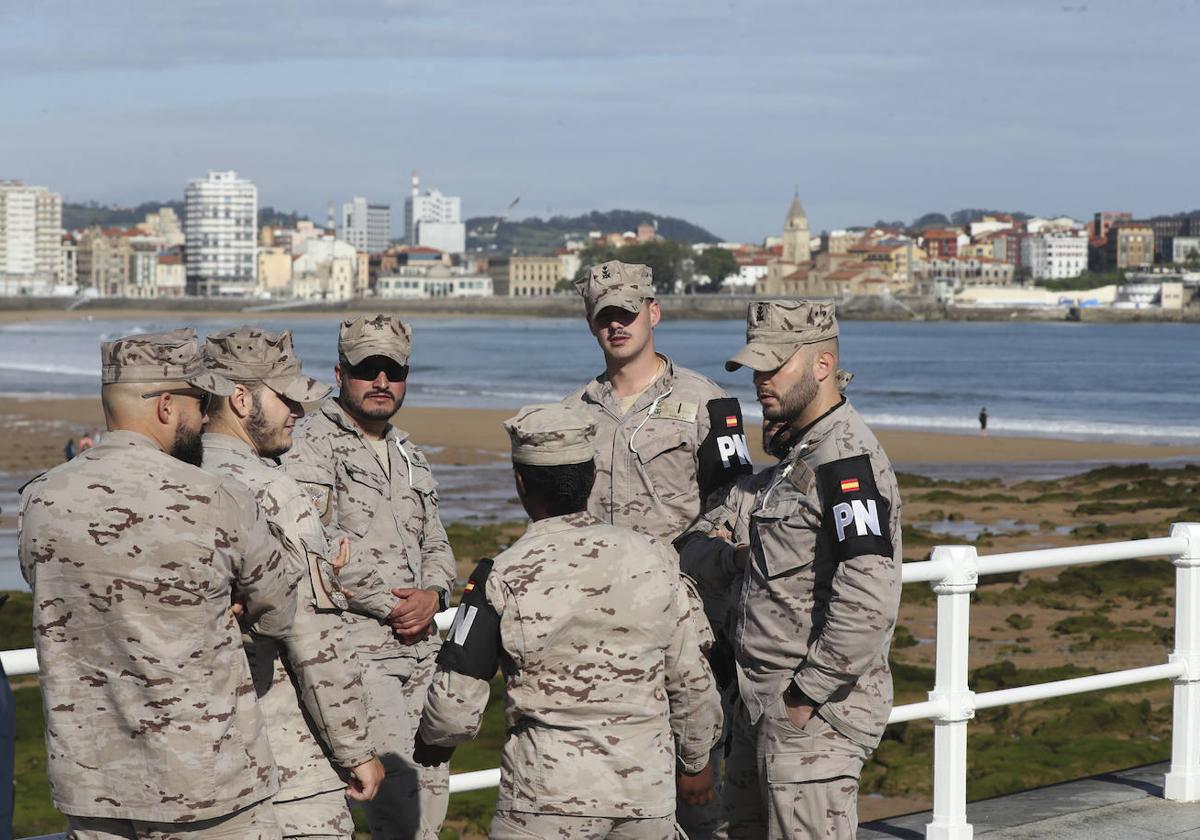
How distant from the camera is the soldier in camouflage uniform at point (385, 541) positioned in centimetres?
431

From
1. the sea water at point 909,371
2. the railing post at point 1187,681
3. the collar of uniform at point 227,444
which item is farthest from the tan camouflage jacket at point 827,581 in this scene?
the sea water at point 909,371

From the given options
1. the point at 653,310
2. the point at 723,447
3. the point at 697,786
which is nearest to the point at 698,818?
the point at 697,786

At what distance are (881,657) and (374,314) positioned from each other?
184cm

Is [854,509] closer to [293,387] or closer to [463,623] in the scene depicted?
[463,623]

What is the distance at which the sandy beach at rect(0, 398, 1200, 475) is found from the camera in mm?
29500

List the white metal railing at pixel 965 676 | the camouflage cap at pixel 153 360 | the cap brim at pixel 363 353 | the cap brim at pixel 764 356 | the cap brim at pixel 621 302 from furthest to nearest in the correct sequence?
1. the white metal railing at pixel 965 676
2. the cap brim at pixel 621 302
3. the cap brim at pixel 363 353
4. the cap brim at pixel 764 356
5. the camouflage cap at pixel 153 360

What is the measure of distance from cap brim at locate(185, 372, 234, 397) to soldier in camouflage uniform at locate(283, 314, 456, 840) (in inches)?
30.2

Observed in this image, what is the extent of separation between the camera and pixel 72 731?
124 inches

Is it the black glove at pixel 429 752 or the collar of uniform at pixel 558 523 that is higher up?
the collar of uniform at pixel 558 523

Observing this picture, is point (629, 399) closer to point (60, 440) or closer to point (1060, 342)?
point (60, 440)

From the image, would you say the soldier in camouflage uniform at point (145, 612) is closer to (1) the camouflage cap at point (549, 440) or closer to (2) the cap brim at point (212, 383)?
(2) the cap brim at point (212, 383)

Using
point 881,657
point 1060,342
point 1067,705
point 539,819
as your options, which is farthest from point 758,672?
point 1060,342

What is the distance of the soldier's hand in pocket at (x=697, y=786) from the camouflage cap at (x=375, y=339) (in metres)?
1.48

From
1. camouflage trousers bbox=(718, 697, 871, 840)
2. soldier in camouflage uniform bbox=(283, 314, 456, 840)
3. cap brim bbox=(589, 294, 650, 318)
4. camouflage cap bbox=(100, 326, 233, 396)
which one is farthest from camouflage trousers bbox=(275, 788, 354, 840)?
cap brim bbox=(589, 294, 650, 318)
